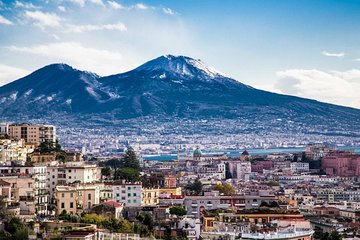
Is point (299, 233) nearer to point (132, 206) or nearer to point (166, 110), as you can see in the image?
point (132, 206)

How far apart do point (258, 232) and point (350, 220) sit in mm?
12497

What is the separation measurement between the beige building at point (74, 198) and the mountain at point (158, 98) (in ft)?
451

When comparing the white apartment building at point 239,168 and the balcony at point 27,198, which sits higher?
the white apartment building at point 239,168

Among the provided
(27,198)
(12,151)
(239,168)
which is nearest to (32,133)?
(12,151)

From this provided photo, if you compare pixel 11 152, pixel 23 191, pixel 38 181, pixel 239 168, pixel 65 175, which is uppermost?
pixel 11 152

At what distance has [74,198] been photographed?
3109cm

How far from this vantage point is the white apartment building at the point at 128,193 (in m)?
34.7

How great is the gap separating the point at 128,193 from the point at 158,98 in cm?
15018

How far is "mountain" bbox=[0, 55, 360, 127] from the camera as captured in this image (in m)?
179

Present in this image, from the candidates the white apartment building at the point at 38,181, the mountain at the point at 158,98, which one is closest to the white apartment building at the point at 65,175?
the white apartment building at the point at 38,181

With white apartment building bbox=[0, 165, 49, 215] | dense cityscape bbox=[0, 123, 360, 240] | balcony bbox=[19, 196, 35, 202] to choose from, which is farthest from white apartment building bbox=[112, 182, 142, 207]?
balcony bbox=[19, 196, 35, 202]

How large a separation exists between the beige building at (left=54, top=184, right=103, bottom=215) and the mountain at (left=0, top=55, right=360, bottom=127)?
13740 cm

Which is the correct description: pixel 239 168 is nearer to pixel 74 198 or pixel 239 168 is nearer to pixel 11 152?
pixel 11 152

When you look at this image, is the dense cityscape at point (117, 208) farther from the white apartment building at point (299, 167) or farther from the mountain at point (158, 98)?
the mountain at point (158, 98)
